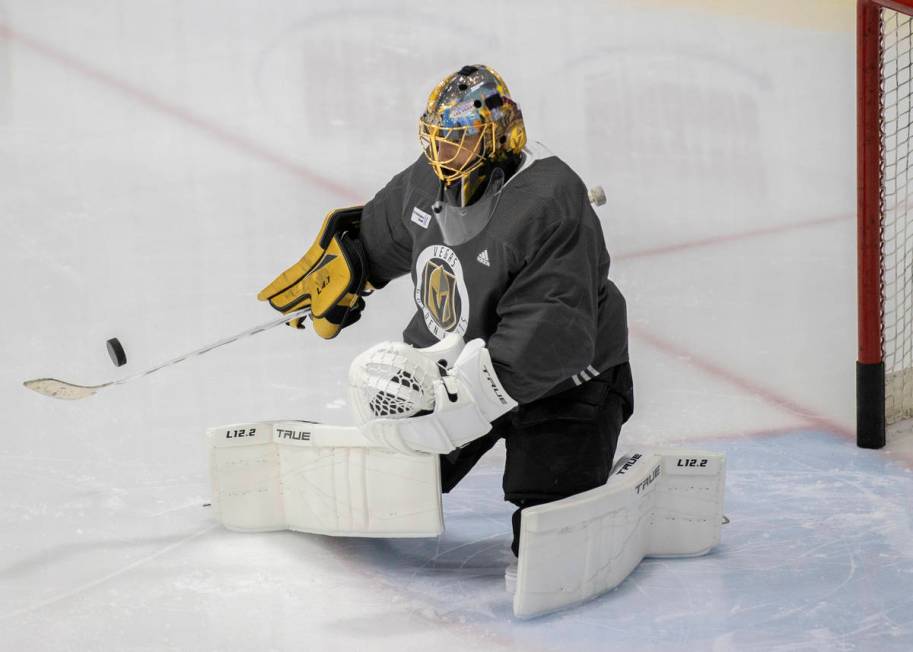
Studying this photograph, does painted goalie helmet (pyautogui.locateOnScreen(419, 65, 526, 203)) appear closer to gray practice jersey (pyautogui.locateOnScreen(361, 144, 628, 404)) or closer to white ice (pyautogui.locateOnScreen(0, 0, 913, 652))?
gray practice jersey (pyautogui.locateOnScreen(361, 144, 628, 404))

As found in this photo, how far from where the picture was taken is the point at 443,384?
205 centimetres

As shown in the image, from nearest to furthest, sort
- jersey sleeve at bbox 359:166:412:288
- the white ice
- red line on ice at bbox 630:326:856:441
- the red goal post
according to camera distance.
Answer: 1. the white ice
2. jersey sleeve at bbox 359:166:412:288
3. the red goal post
4. red line on ice at bbox 630:326:856:441

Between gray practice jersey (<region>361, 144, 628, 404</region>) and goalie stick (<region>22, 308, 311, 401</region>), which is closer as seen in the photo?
gray practice jersey (<region>361, 144, 628, 404</region>)

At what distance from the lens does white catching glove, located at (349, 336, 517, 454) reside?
2.04 meters

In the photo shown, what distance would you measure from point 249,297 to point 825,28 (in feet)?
7.45

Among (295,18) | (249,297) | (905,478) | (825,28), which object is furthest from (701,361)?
(295,18)

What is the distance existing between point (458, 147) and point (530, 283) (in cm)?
26

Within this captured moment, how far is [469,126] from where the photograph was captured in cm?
223

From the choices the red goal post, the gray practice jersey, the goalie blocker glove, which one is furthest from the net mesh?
the goalie blocker glove

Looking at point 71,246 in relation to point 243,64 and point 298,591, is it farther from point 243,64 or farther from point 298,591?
point 298,591

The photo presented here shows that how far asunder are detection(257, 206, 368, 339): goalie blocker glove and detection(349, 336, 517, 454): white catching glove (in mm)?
576

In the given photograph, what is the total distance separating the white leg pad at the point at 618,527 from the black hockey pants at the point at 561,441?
0.05m

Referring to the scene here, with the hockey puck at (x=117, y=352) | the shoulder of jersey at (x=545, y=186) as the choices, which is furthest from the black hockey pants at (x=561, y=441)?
the hockey puck at (x=117, y=352)

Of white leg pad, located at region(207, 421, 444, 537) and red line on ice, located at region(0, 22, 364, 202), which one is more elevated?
red line on ice, located at region(0, 22, 364, 202)
